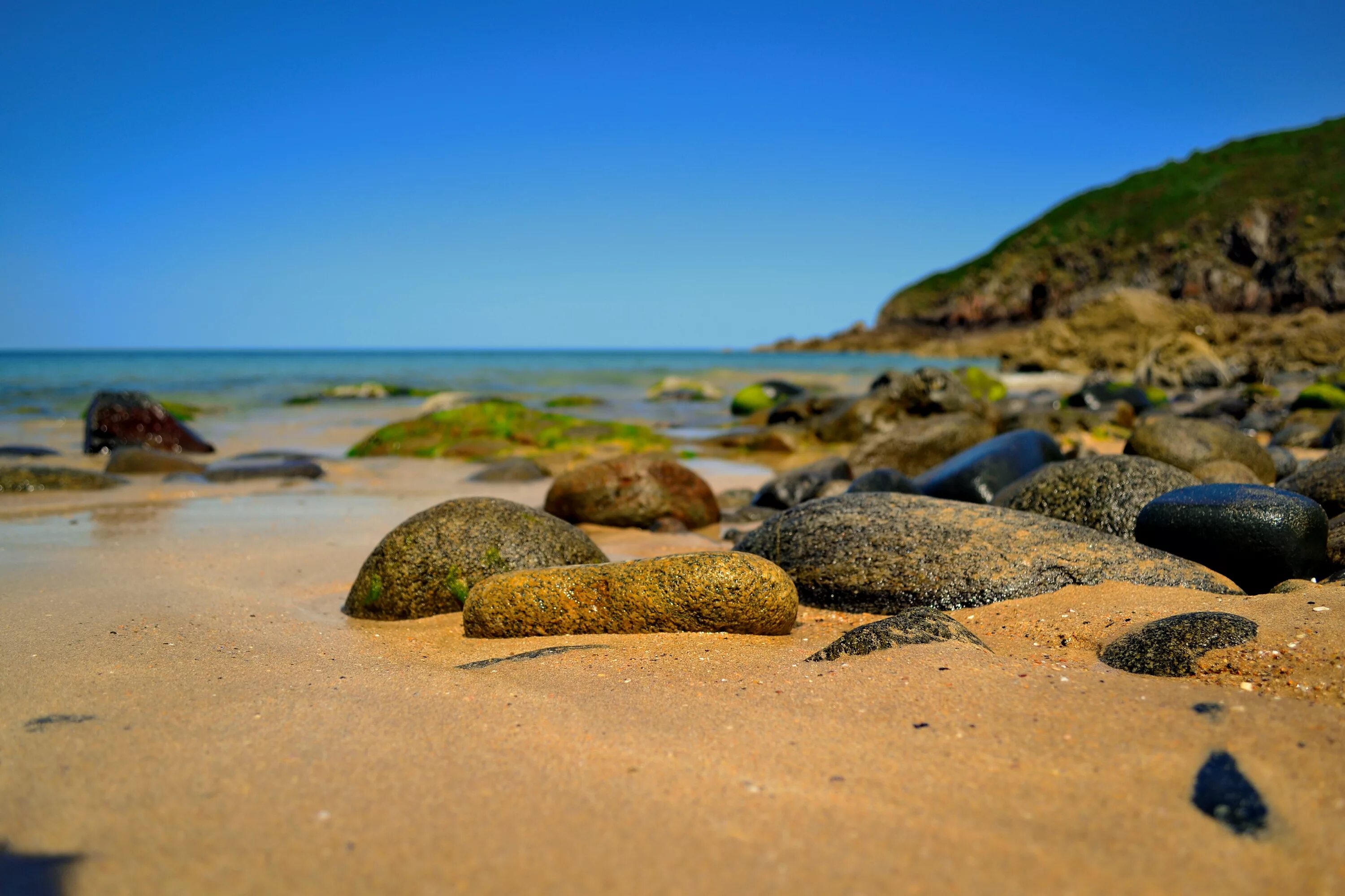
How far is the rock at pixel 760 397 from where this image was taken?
18094mm

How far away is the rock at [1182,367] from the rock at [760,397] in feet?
38.7

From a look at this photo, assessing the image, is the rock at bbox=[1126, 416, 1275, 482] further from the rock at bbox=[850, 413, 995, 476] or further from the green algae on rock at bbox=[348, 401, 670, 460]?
the green algae on rock at bbox=[348, 401, 670, 460]

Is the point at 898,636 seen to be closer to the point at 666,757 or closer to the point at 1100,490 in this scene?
the point at 666,757

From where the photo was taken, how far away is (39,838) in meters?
1.63

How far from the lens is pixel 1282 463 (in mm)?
7312

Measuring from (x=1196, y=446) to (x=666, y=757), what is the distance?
6328 mm

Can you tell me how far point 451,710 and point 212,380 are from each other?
3220 cm

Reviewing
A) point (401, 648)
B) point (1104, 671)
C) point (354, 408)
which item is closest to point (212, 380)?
point (354, 408)

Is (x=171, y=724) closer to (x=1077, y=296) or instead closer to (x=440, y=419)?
(x=440, y=419)

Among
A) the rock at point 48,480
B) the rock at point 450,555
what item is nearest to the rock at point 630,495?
the rock at point 450,555

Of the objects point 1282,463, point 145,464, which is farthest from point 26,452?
point 1282,463

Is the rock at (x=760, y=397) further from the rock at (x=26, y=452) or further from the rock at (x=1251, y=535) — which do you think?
the rock at (x=1251, y=535)

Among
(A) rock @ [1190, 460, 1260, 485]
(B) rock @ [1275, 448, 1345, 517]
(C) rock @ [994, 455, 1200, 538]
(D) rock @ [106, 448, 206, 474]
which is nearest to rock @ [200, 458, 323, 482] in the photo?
(D) rock @ [106, 448, 206, 474]

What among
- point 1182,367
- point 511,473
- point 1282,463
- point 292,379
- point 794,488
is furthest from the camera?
point 292,379
